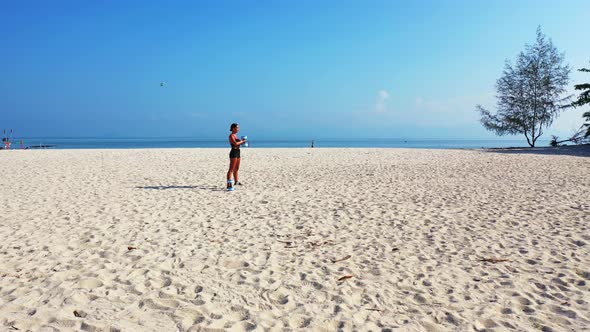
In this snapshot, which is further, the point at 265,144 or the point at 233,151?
the point at 265,144

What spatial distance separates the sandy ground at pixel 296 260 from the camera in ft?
11.6

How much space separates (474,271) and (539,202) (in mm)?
5588

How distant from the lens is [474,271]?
4660 millimetres

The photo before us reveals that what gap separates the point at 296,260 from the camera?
511 cm

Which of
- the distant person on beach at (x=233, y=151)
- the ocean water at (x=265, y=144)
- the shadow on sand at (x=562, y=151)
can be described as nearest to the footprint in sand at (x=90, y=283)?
the distant person on beach at (x=233, y=151)

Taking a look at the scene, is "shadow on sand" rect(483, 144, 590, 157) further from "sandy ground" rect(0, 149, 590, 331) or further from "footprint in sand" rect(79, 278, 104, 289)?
"footprint in sand" rect(79, 278, 104, 289)

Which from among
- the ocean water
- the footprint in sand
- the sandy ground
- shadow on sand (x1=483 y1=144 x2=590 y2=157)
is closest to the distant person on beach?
the sandy ground

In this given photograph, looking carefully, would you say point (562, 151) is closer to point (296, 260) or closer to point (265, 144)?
point (296, 260)

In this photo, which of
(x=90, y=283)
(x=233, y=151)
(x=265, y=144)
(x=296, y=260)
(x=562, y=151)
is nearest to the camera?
(x=90, y=283)

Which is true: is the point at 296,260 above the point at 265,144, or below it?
below

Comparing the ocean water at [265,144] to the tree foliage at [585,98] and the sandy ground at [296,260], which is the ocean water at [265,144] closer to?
the tree foliage at [585,98]

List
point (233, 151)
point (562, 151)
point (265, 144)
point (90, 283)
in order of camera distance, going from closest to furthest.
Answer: point (90, 283) → point (233, 151) → point (562, 151) → point (265, 144)

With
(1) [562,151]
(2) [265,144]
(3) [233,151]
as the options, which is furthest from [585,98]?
(2) [265,144]

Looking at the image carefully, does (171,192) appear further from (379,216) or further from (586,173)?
(586,173)
